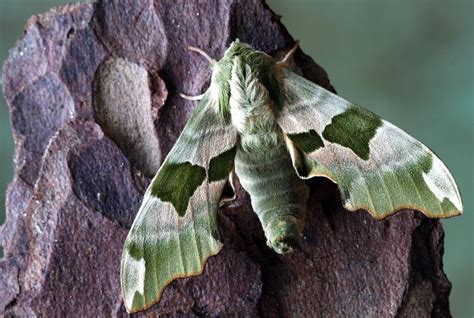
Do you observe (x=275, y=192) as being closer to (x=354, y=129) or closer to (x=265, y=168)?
(x=265, y=168)

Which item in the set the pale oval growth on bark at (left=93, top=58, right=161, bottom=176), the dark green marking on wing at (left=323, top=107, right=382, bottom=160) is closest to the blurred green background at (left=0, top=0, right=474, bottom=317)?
the pale oval growth on bark at (left=93, top=58, right=161, bottom=176)

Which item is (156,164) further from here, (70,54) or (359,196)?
(359,196)

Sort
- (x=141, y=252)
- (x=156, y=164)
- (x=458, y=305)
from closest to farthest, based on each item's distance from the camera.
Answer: (x=141, y=252), (x=156, y=164), (x=458, y=305)

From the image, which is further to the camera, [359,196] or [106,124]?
[106,124]

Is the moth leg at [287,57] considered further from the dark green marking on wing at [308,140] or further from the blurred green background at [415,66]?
the blurred green background at [415,66]

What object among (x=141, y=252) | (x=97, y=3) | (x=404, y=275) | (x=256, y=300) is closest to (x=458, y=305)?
(x=404, y=275)

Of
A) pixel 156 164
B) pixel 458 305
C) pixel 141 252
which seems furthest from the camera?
pixel 458 305

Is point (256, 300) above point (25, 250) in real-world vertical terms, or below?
above

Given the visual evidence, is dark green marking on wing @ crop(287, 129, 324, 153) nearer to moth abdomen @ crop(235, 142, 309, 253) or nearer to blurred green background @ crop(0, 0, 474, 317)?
moth abdomen @ crop(235, 142, 309, 253)

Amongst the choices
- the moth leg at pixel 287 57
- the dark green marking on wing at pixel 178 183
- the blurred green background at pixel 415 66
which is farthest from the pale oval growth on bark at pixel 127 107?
the blurred green background at pixel 415 66
